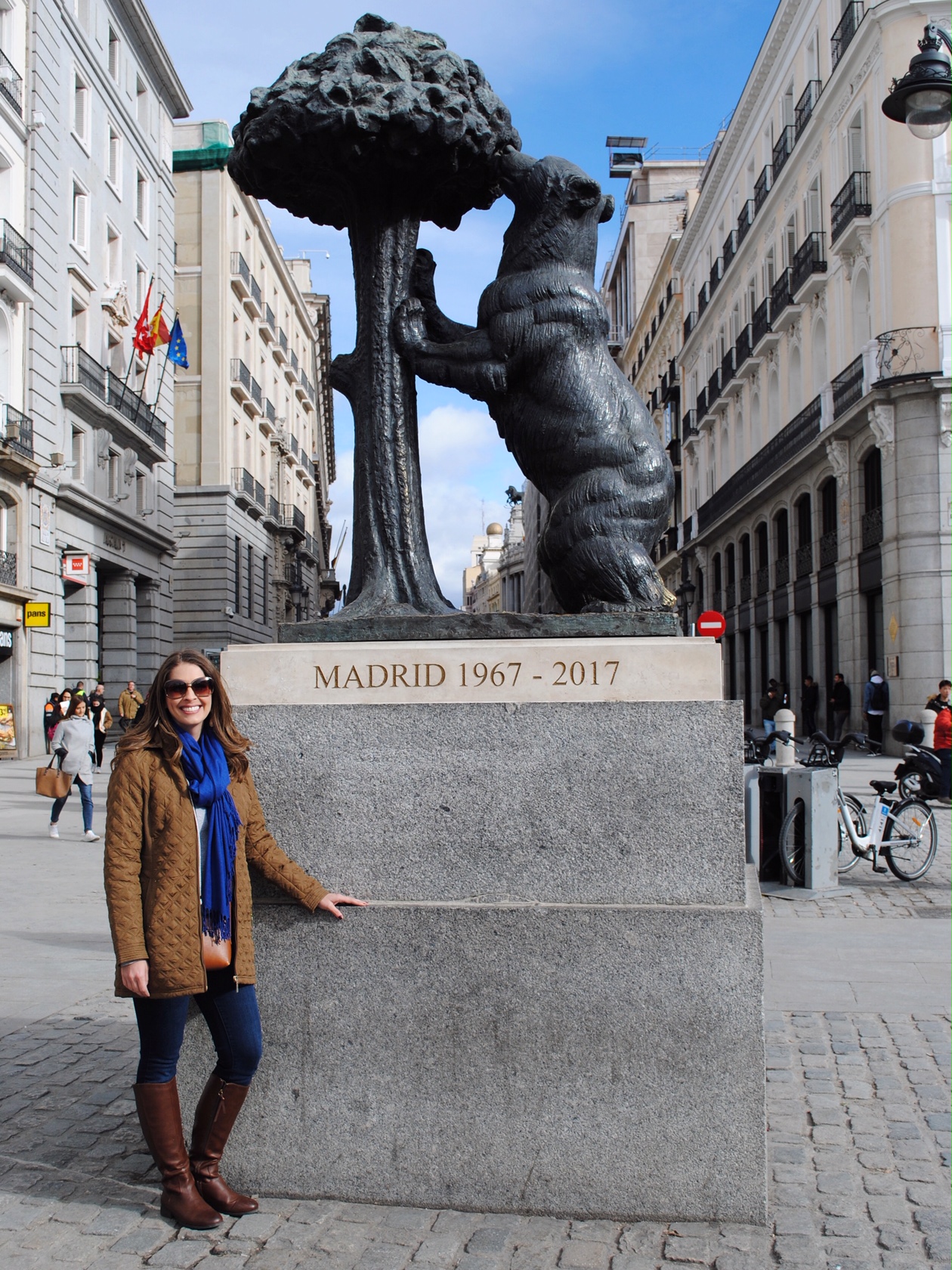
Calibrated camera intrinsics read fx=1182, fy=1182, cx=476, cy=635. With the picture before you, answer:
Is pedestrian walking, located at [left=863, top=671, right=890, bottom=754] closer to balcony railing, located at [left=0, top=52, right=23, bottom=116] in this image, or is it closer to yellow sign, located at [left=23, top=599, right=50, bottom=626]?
yellow sign, located at [left=23, top=599, right=50, bottom=626]

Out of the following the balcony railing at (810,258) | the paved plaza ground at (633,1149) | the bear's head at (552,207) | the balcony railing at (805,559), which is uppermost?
the balcony railing at (810,258)

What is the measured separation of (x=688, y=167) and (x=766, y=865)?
208ft

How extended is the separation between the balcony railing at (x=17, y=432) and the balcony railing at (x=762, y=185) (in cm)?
2299

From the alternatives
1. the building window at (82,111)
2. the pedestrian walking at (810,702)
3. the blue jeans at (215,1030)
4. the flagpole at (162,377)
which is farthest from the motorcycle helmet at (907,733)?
the building window at (82,111)

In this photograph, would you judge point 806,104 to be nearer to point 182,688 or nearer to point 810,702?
point 810,702

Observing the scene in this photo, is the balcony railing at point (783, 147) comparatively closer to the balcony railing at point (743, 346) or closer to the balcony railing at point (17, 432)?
the balcony railing at point (743, 346)

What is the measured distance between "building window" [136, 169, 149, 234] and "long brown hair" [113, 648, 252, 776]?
3429 centimetres

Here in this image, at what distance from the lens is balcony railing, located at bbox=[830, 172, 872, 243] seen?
88.5ft

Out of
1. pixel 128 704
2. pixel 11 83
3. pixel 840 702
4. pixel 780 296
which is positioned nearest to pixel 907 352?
pixel 840 702

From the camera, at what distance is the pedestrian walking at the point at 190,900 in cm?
333

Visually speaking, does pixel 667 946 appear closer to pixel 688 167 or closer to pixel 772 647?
pixel 772 647

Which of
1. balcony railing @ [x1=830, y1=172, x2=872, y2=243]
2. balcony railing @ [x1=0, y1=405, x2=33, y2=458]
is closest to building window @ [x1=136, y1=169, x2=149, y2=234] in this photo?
balcony railing @ [x1=0, y1=405, x2=33, y2=458]

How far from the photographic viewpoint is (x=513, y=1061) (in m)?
3.61

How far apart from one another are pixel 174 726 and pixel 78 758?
1058 cm
